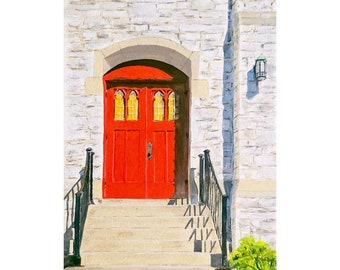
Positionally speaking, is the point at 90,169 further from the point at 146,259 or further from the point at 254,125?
the point at 254,125

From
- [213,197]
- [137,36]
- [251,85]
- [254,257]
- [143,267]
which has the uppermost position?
[137,36]

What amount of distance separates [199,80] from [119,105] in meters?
0.87

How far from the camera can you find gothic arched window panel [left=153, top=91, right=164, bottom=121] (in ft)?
21.0

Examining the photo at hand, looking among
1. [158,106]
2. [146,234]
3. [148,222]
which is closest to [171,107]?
[158,106]

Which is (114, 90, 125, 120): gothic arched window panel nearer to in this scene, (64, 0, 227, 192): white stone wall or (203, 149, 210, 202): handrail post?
(64, 0, 227, 192): white stone wall

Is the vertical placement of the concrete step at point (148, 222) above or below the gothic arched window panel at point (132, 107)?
below

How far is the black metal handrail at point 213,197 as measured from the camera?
5469 millimetres

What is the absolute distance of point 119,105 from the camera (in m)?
6.35

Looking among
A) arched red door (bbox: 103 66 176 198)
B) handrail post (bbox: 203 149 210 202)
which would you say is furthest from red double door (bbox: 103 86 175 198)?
handrail post (bbox: 203 149 210 202)

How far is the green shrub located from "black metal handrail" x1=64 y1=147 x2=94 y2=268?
132cm

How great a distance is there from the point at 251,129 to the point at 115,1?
5.82ft

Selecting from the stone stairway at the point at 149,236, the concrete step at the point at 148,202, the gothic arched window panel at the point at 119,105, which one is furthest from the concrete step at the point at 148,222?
the gothic arched window panel at the point at 119,105

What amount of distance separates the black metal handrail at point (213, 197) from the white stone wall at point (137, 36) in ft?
0.27

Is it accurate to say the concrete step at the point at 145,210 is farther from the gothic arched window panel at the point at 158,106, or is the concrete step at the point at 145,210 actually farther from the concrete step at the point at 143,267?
the gothic arched window panel at the point at 158,106
